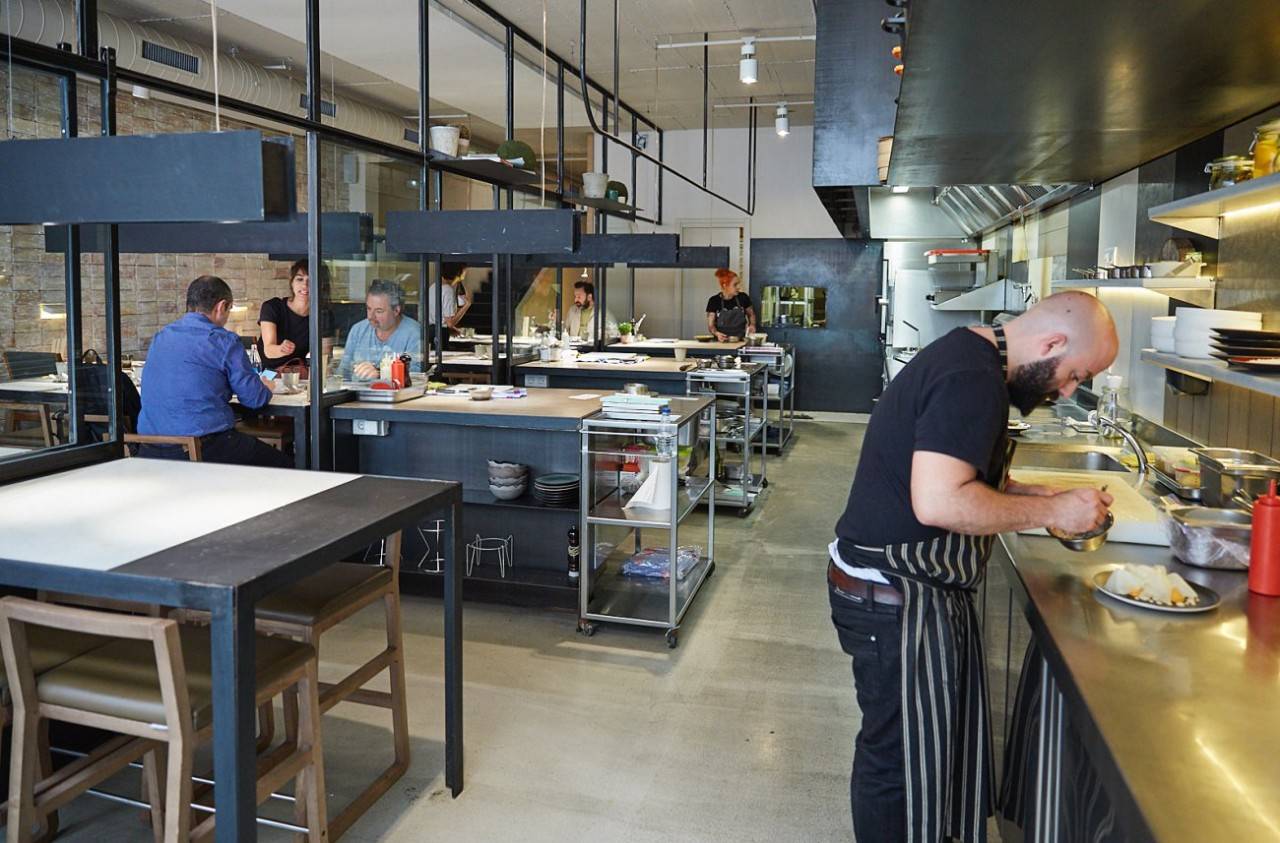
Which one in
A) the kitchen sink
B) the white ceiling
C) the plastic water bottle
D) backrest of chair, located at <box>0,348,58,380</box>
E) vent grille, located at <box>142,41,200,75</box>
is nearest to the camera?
backrest of chair, located at <box>0,348,58,380</box>

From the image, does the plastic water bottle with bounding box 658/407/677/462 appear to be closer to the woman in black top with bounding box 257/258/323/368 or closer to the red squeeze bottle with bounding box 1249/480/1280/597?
the red squeeze bottle with bounding box 1249/480/1280/597

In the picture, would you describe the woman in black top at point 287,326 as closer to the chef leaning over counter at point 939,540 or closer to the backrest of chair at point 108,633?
the backrest of chair at point 108,633

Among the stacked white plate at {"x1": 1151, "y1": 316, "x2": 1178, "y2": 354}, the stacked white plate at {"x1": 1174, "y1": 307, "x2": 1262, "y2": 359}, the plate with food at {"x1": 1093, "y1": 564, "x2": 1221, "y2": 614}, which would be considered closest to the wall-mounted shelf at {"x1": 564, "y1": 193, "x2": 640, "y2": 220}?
the stacked white plate at {"x1": 1151, "y1": 316, "x2": 1178, "y2": 354}

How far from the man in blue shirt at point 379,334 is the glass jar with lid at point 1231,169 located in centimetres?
420

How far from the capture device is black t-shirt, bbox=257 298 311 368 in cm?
680

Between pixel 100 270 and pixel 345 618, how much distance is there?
1.81m

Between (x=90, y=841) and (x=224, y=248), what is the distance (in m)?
3.82

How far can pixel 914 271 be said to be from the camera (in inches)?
428

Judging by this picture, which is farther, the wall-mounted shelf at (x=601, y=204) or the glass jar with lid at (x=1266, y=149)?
the wall-mounted shelf at (x=601, y=204)

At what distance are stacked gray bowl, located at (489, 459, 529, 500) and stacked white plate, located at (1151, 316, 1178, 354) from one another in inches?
116

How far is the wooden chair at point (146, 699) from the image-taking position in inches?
83.4

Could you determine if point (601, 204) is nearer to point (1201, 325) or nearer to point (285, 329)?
point (285, 329)

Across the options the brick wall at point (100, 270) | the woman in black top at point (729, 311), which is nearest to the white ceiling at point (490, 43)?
the brick wall at point (100, 270)

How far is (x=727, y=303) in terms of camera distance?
464 inches
